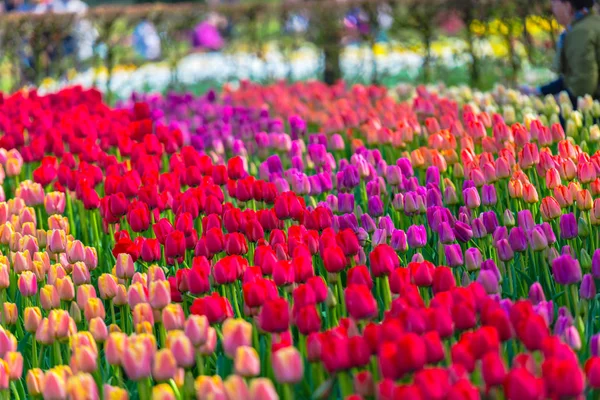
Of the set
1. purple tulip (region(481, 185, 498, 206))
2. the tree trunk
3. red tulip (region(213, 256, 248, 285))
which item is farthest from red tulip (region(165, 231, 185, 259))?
the tree trunk

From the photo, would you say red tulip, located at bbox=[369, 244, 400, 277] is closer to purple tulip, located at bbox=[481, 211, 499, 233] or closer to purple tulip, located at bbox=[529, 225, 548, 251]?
purple tulip, located at bbox=[529, 225, 548, 251]

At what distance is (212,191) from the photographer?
4.42 meters

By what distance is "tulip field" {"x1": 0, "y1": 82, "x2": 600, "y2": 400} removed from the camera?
2.58 meters

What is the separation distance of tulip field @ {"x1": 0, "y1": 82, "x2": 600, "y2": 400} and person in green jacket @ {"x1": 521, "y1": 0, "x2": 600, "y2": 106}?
32 centimetres

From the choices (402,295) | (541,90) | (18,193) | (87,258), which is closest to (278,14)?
(541,90)

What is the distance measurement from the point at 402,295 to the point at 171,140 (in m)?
3.56

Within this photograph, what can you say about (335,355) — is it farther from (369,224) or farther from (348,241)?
(369,224)

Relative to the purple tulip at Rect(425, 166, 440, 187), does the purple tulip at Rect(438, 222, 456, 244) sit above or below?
below

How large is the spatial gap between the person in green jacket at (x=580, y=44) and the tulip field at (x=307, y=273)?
0.32 meters

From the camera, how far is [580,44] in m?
6.80

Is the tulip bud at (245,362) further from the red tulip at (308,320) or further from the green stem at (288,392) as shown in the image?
the red tulip at (308,320)

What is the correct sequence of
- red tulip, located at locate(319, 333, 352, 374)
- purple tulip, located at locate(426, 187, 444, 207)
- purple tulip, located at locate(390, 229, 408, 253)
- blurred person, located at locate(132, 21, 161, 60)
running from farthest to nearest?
blurred person, located at locate(132, 21, 161, 60), purple tulip, located at locate(426, 187, 444, 207), purple tulip, located at locate(390, 229, 408, 253), red tulip, located at locate(319, 333, 352, 374)

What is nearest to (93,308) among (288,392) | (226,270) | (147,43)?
(226,270)

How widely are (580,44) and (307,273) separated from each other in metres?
4.16
